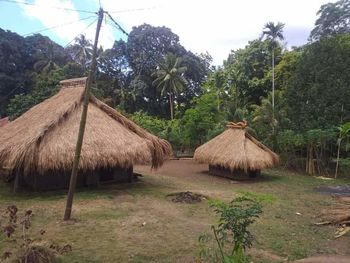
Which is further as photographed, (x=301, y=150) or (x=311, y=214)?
(x=301, y=150)

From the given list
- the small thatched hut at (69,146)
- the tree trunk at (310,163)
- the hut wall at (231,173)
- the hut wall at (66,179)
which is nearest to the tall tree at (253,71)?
the tree trunk at (310,163)

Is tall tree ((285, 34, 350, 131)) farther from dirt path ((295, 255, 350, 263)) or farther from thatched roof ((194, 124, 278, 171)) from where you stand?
dirt path ((295, 255, 350, 263))

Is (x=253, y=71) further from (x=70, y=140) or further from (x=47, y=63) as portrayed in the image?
(x=70, y=140)

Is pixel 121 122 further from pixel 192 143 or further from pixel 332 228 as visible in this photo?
pixel 192 143

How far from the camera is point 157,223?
9.57 m

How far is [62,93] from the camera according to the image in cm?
1673

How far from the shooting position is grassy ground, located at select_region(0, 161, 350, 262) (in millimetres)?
7406

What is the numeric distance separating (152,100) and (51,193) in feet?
84.3

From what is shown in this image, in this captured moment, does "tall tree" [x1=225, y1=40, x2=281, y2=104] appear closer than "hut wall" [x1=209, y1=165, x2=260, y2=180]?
No

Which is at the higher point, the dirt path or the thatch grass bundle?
the thatch grass bundle

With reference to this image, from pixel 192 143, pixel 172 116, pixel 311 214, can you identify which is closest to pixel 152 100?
pixel 172 116

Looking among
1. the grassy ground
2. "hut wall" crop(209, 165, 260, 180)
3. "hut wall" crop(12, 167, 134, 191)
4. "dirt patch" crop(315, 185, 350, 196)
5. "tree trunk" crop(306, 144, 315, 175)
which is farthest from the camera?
"tree trunk" crop(306, 144, 315, 175)

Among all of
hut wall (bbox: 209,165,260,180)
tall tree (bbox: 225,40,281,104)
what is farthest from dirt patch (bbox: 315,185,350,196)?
tall tree (bbox: 225,40,281,104)

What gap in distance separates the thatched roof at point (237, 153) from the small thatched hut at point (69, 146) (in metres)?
3.75
